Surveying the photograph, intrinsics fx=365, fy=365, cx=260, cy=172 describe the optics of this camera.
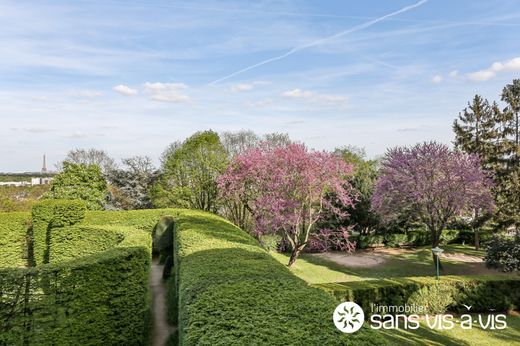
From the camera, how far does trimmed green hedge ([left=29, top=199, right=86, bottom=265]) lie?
12539mm

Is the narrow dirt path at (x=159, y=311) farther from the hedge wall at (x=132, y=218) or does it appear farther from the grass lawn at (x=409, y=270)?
the grass lawn at (x=409, y=270)

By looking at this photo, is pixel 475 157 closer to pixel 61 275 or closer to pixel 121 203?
pixel 61 275

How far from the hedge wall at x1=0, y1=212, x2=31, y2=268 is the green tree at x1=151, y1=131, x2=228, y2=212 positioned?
7.14 meters

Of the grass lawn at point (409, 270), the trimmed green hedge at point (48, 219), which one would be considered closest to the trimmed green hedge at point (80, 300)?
the grass lawn at point (409, 270)

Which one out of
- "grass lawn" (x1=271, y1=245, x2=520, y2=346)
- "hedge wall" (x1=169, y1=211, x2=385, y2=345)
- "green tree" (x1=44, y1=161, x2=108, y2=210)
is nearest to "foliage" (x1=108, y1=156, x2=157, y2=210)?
"green tree" (x1=44, y1=161, x2=108, y2=210)

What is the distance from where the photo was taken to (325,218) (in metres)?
22.0

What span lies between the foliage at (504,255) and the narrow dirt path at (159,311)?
511 inches

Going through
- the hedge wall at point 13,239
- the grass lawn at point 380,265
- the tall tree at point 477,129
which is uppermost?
the tall tree at point 477,129

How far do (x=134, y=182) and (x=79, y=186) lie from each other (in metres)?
4.06

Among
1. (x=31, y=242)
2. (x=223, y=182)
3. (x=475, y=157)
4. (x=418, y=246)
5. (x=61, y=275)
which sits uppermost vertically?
(x=475, y=157)

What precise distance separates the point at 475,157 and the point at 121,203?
19917mm

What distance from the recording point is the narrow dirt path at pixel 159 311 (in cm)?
724

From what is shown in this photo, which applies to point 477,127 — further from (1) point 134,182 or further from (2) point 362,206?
(1) point 134,182

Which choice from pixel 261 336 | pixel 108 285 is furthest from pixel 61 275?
pixel 261 336
